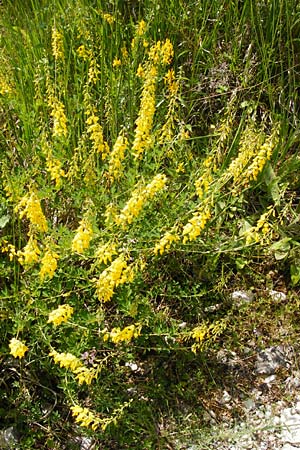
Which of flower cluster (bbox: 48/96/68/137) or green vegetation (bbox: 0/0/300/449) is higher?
flower cluster (bbox: 48/96/68/137)

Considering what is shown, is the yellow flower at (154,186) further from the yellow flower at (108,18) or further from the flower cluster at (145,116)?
the yellow flower at (108,18)

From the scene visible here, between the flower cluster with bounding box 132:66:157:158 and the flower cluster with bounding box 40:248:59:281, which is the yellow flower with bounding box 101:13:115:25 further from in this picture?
the flower cluster with bounding box 40:248:59:281

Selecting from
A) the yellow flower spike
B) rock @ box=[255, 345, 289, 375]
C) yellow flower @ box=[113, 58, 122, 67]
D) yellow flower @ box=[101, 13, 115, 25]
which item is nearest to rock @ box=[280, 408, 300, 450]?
rock @ box=[255, 345, 289, 375]

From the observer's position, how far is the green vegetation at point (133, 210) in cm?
242

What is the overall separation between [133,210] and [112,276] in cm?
27

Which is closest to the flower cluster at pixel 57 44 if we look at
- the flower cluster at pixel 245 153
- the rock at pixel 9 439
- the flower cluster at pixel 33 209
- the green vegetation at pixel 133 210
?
the green vegetation at pixel 133 210

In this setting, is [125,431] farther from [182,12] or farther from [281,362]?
[182,12]

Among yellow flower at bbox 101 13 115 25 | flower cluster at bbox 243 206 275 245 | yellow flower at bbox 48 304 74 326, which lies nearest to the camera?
yellow flower at bbox 48 304 74 326

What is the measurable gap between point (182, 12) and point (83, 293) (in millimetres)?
1782

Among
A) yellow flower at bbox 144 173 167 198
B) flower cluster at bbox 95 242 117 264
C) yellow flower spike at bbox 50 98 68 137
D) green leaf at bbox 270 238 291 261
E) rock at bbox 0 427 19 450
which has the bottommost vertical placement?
rock at bbox 0 427 19 450

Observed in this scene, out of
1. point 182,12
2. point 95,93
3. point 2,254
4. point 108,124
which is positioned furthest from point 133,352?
point 182,12

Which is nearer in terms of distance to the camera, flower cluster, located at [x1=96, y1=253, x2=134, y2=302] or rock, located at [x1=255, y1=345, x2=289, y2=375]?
flower cluster, located at [x1=96, y1=253, x2=134, y2=302]

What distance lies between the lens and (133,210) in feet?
7.30

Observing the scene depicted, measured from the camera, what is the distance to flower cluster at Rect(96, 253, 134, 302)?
214 centimetres
